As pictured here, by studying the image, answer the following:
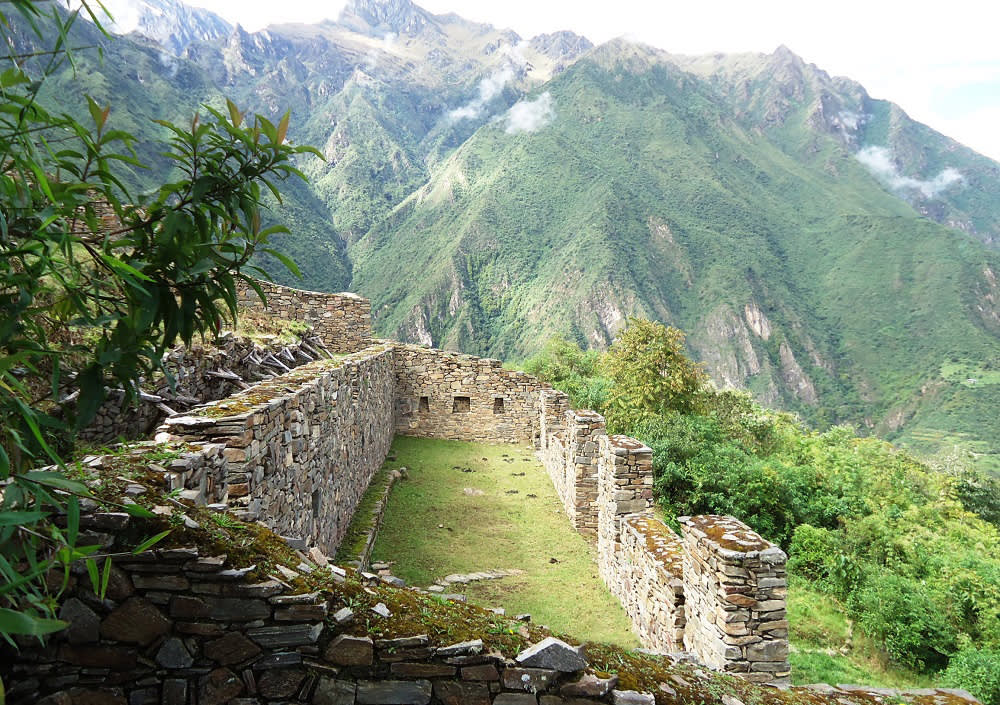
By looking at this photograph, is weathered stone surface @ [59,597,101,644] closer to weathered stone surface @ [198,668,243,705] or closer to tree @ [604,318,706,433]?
weathered stone surface @ [198,668,243,705]

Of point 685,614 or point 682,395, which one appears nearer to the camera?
point 685,614

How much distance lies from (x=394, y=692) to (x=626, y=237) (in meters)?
106

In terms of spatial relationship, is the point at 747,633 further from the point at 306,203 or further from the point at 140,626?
the point at 306,203

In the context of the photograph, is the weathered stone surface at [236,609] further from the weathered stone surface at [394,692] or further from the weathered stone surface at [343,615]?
the weathered stone surface at [394,692]

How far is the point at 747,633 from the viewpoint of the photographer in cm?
446

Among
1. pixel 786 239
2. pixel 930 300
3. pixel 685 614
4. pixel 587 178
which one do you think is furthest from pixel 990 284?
pixel 685 614

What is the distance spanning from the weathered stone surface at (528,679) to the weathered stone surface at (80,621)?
5.91ft

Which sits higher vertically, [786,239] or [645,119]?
[645,119]

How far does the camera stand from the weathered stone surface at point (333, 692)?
2.52 metres

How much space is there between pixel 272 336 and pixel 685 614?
7348mm

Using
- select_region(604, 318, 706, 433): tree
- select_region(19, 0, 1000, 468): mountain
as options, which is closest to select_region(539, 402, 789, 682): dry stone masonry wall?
select_region(604, 318, 706, 433): tree

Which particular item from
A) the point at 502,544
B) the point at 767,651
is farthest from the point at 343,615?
the point at 502,544

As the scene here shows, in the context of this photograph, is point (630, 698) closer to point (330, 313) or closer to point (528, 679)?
point (528, 679)

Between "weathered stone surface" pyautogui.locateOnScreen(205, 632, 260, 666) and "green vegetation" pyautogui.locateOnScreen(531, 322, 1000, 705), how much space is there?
18.4 feet
